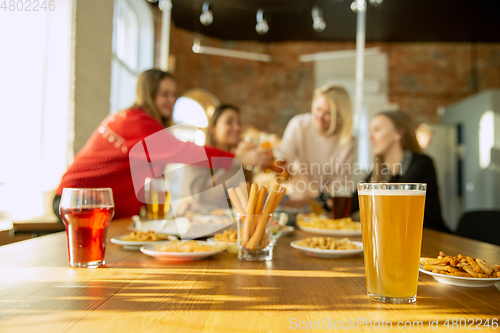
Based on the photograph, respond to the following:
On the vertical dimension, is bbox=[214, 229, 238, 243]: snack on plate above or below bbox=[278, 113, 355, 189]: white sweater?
below

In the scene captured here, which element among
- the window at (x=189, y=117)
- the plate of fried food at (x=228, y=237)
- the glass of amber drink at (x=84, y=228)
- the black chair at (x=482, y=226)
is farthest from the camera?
the window at (x=189, y=117)

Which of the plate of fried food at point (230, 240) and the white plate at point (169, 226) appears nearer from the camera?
the plate of fried food at point (230, 240)

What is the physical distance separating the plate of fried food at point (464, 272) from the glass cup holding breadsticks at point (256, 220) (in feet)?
1.08

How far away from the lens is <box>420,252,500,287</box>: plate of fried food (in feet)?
2.19

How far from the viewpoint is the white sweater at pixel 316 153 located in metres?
2.54

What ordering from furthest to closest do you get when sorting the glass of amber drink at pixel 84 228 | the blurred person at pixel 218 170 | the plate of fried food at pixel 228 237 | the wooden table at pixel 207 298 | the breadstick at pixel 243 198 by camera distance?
1. the blurred person at pixel 218 170
2. the plate of fried food at pixel 228 237
3. the breadstick at pixel 243 198
4. the glass of amber drink at pixel 84 228
5. the wooden table at pixel 207 298

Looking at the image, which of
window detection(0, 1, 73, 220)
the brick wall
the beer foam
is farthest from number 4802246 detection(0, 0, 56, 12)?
the brick wall

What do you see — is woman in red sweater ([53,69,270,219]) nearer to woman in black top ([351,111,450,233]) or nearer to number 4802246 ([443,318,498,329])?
woman in black top ([351,111,450,233])

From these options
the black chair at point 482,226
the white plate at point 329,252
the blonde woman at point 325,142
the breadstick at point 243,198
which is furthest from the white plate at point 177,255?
the blonde woman at point 325,142

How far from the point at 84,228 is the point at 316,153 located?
2048 mm

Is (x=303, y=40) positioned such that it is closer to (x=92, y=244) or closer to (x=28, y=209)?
(x=28, y=209)

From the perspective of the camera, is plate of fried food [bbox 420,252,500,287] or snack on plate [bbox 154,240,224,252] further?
snack on plate [bbox 154,240,224,252]

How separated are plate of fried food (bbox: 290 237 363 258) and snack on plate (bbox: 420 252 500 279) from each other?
0.21 m

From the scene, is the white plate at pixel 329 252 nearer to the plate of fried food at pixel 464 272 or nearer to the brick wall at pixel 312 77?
the plate of fried food at pixel 464 272
